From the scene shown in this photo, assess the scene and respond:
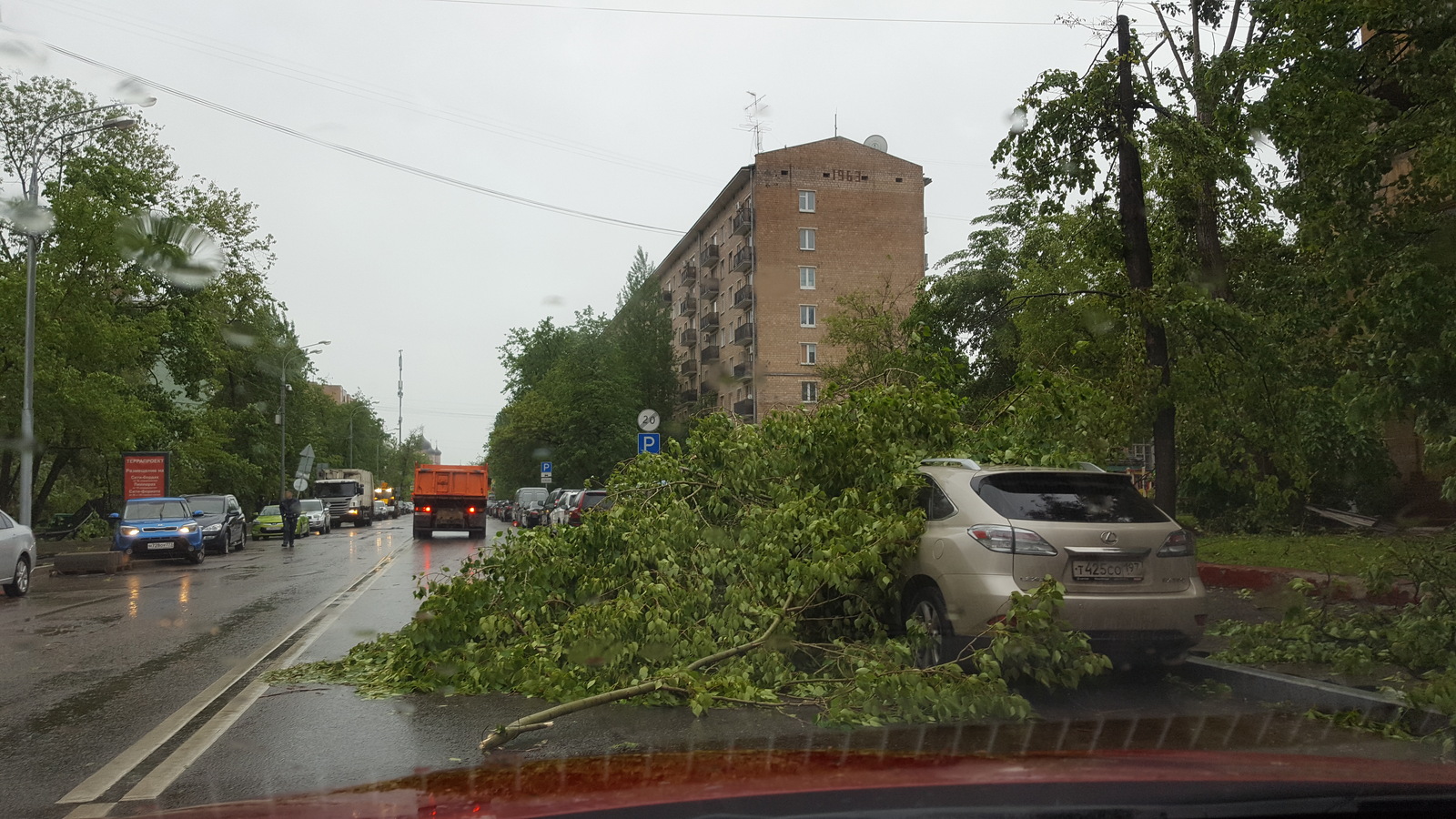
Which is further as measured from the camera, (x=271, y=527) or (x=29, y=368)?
(x=271, y=527)

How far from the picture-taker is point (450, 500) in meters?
36.0

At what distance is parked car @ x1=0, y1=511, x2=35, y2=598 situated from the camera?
1541cm

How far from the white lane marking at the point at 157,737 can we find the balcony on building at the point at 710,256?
61.8m

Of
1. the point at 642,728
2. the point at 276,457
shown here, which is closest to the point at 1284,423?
the point at 642,728

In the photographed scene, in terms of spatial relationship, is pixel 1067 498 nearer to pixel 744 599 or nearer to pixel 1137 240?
pixel 744 599

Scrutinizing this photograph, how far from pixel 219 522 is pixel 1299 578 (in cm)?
2598

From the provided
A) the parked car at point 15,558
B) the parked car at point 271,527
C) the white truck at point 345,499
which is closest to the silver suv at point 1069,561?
the parked car at point 15,558

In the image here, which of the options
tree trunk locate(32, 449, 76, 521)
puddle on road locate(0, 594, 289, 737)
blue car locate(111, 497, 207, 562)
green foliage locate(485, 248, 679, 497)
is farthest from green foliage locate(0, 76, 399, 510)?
puddle on road locate(0, 594, 289, 737)

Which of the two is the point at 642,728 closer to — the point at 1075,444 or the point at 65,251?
the point at 1075,444

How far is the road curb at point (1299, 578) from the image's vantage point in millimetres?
9492

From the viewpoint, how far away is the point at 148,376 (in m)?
37.2

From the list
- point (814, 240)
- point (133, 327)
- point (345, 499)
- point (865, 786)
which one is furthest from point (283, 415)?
point (865, 786)

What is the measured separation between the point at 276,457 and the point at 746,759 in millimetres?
53640

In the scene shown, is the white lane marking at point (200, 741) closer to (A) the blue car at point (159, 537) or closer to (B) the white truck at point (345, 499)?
(A) the blue car at point (159, 537)
